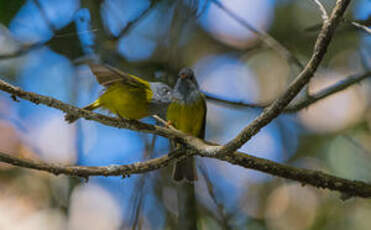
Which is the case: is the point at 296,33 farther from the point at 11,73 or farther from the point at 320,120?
the point at 11,73

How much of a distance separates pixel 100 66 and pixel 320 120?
13.1ft

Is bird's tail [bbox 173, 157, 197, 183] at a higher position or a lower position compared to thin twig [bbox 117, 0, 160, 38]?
lower

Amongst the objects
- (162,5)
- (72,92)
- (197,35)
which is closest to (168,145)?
(72,92)

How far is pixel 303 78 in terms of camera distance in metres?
1.77

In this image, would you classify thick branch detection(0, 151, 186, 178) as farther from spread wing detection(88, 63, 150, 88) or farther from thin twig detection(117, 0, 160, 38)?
thin twig detection(117, 0, 160, 38)

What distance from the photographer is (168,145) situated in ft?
12.4

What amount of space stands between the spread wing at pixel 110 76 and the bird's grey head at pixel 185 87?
47 centimetres

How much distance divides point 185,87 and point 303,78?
178cm

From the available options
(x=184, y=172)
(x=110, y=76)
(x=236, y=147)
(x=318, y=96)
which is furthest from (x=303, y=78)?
(x=184, y=172)

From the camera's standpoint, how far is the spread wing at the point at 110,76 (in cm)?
259

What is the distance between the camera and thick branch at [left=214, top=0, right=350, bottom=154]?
170 centimetres

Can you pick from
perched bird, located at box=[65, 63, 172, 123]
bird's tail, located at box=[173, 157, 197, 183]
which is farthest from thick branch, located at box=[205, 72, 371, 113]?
perched bird, located at box=[65, 63, 172, 123]

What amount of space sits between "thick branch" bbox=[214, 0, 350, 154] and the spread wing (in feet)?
3.26

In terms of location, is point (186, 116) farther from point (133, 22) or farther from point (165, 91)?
point (133, 22)
